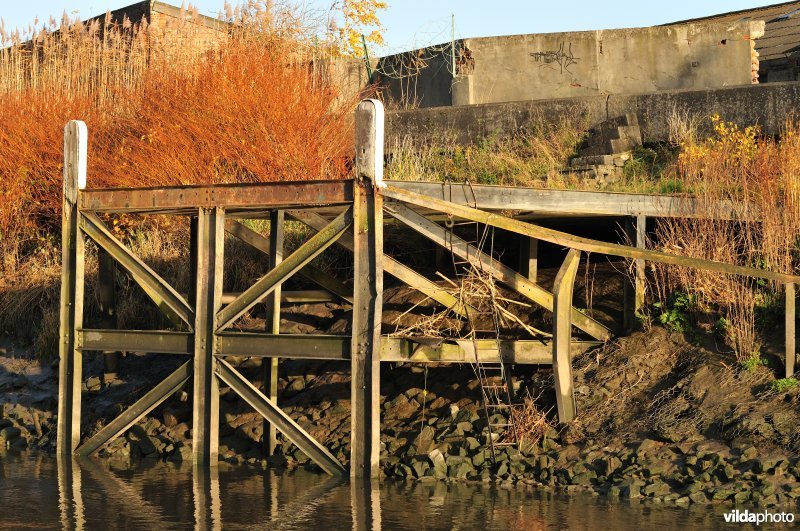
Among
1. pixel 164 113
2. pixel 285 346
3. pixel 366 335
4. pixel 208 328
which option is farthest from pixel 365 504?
pixel 164 113

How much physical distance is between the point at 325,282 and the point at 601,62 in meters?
7.54

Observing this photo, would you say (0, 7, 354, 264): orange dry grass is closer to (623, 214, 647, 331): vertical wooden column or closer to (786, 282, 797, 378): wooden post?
(623, 214, 647, 331): vertical wooden column

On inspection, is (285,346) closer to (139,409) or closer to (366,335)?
(366,335)

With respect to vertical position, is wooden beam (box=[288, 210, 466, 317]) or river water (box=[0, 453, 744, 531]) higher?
wooden beam (box=[288, 210, 466, 317])

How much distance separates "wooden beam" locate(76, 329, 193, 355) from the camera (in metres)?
12.0

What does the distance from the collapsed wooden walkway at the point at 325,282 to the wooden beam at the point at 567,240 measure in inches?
0.5

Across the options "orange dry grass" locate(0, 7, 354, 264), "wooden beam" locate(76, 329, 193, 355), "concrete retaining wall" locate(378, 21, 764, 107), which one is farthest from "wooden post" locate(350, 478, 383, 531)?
"concrete retaining wall" locate(378, 21, 764, 107)

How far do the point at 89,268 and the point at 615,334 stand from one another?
25.6 feet

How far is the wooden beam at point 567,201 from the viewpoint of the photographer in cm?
1173

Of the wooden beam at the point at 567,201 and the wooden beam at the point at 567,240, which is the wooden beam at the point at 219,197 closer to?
the wooden beam at the point at 567,240

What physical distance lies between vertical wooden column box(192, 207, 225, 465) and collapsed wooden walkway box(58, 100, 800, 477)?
12mm

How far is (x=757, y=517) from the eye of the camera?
9.46 m

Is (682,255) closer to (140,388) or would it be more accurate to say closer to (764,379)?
(764,379)

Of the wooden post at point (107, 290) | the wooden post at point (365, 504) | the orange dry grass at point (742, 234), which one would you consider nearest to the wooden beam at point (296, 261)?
the wooden post at point (365, 504)
